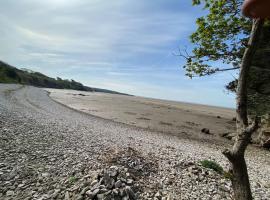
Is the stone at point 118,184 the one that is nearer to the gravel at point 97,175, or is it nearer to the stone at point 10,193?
the gravel at point 97,175

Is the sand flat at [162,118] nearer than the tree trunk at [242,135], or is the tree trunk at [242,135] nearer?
the tree trunk at [242,135]

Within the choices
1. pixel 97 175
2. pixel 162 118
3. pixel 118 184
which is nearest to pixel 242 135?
pixel 118 184

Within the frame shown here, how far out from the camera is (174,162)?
32.1 ft

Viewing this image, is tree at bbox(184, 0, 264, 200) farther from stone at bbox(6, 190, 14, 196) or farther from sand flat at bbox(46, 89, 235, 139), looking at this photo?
sand flat at bbox(46, 89, 235, 139)

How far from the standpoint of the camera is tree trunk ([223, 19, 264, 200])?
14.7 ft

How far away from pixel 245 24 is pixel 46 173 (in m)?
9.45

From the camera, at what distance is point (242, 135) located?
4488 millimetres

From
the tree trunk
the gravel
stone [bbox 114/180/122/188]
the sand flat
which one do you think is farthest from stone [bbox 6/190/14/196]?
the sand flat

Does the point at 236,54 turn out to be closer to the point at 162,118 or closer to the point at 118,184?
the point at 118,184

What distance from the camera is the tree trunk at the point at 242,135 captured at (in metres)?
4.49

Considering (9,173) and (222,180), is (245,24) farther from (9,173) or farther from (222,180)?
(9,173)

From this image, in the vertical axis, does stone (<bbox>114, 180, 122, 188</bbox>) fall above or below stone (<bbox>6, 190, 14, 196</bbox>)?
above

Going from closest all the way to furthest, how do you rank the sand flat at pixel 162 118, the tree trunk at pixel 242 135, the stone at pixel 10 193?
the tree trunk at pixel 242 135
the stone at pixel 10 193
the sand flat at pixel 162 118

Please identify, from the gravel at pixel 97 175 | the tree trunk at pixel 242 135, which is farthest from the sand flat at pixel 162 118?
the tree trunk at pixel 242 135
